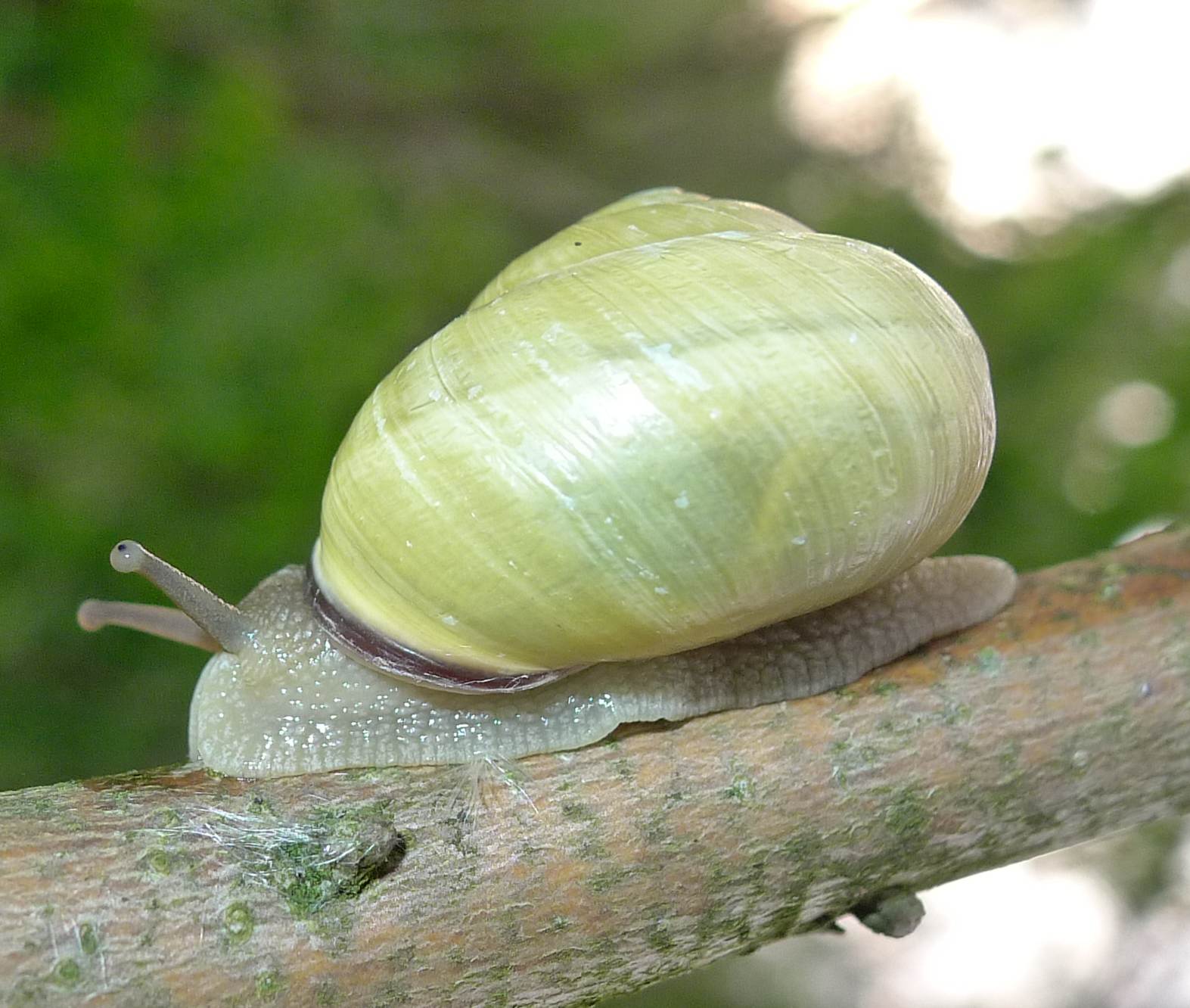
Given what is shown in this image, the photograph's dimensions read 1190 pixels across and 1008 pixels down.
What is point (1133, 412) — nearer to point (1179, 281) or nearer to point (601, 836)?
point (1179, 281)

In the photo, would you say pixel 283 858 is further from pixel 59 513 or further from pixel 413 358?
pixel 59 513

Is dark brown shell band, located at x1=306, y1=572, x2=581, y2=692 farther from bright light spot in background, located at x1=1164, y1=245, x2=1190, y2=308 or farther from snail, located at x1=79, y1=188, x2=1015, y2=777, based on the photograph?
bright light spot in background, located at x1=1164, y1=245, x2=1190, y2=308

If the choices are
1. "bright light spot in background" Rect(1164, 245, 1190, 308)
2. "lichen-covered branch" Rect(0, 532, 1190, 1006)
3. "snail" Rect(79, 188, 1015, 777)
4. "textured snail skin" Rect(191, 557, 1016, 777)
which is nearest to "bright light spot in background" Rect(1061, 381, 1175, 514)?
"bright light spot in background" Rect(1164, 245, 1190, 308)

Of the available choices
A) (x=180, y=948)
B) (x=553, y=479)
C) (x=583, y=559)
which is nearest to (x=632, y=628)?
(x=583, y=559)

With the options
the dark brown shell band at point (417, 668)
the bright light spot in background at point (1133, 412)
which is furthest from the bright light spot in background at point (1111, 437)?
the dark brown shell band at point (417, 668)

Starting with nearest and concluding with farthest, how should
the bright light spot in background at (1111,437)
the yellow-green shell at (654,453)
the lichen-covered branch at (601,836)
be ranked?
the lichen-covered branch at (601,836)
the yellow-green shell at (654,453)
the bright light spot in background at (1111,437)

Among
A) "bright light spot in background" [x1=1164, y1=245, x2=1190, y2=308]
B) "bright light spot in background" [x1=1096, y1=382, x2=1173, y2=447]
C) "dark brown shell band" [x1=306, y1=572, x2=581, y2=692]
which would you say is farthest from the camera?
"bright light spot in background" [x1=1164, y1=245, x2=1190, y2=308]

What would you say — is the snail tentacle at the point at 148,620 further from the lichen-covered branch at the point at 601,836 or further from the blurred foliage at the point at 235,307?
the blurred foliage at the point at 235,307
